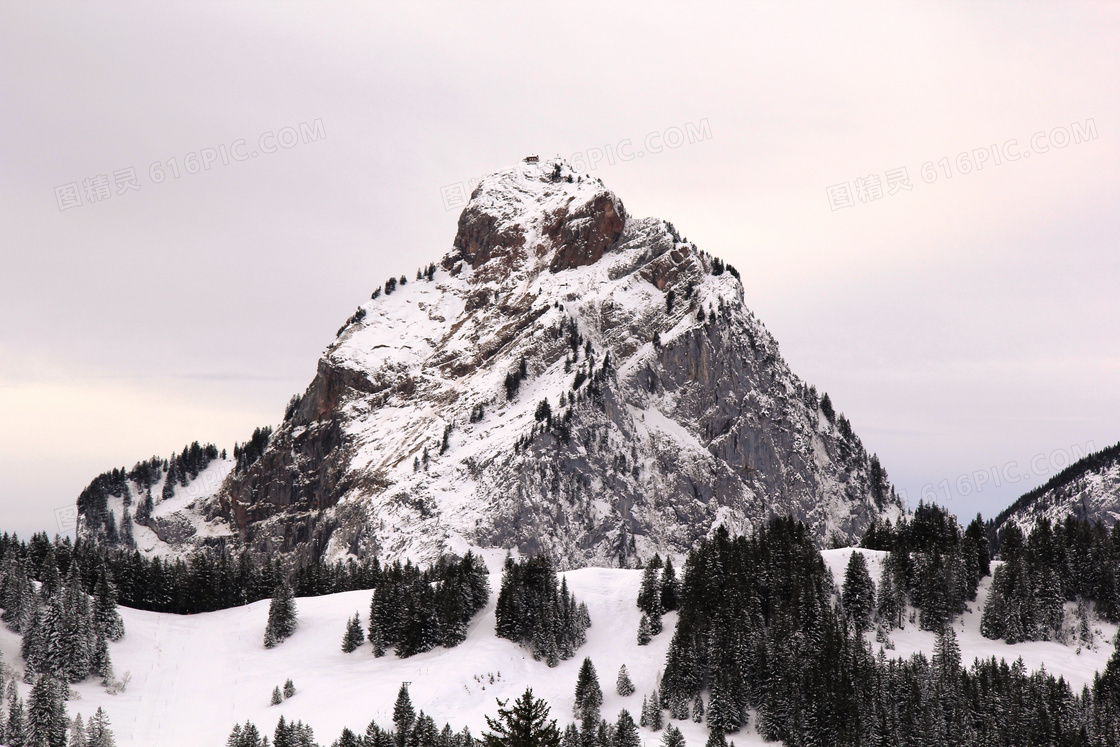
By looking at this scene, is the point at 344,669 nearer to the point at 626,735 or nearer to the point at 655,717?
the point at 655,717

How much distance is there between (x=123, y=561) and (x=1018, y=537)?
143 metres

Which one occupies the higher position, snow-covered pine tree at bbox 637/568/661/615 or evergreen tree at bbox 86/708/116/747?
snow-covered pine tree at bbox 637/568/661/615

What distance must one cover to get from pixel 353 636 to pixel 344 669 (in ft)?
25.9

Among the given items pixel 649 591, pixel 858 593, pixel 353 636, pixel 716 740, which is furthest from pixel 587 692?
pixel 858 593

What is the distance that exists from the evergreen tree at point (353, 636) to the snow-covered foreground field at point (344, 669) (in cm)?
119

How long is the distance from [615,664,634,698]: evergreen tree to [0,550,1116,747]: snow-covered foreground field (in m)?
0.92

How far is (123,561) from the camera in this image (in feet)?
508

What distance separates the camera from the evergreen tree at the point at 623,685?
122000mm

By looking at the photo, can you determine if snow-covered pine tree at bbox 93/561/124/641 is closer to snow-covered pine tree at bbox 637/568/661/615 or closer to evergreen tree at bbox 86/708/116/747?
evergreen tree at bbox 86/708/116/747

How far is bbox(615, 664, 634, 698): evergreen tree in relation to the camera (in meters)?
122

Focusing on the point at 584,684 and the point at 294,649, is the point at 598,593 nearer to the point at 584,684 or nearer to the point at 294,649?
the point at 584,684

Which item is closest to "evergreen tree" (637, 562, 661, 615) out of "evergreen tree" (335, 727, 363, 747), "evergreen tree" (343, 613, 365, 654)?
"evergreen tree" (343, 613, 365, 654)

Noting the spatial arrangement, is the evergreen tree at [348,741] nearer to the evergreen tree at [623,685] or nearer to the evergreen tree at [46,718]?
the evergreen tree at [46,718]

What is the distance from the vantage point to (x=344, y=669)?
425 feet
